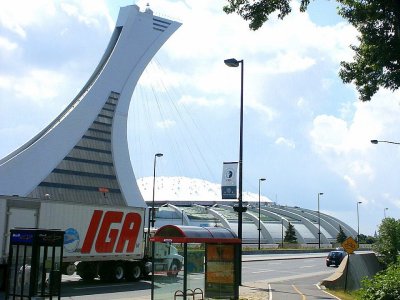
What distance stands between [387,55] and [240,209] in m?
12.6

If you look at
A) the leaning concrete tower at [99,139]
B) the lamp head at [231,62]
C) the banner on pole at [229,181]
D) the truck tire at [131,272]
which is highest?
the leaning concrete tower at [99,139]

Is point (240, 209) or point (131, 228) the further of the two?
point (131, 228)

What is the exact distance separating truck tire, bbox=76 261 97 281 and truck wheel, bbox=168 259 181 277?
9142mm

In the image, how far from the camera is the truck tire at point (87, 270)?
81.7 ft

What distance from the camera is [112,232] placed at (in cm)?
2527

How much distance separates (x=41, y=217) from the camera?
22.2 metres

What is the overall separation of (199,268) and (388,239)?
21.5m

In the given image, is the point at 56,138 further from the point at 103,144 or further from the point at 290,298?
the point at 290,298

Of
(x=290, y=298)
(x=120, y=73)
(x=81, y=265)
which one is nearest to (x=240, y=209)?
(x=290, y=298)

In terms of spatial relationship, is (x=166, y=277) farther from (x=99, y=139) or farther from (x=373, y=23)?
(x=99, y=139)

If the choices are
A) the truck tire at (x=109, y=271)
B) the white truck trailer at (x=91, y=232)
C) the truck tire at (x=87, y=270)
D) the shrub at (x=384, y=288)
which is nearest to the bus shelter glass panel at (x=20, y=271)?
the white truck trailer at (x=91, y=232)

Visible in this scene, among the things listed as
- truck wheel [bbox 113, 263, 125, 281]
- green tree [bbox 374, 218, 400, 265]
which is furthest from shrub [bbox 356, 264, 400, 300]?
green tree [bbox 374, 218, 400, 265]

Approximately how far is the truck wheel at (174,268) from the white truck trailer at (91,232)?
7599 mm

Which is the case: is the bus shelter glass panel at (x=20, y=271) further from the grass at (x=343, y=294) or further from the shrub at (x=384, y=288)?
the grass at (x=343, y=294)
